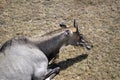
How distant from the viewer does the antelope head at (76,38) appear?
5.51m

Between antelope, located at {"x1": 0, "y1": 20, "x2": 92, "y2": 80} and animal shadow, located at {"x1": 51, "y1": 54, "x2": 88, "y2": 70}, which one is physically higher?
antelope, located at {"x1": 0, "y1": 20, "x2": 92, "y2": 80}

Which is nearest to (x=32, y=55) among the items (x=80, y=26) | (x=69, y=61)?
(x=69, y=61)

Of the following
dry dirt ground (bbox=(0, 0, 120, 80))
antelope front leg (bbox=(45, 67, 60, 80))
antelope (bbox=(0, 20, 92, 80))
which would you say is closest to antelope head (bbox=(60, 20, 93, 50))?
antelope (bbox=(0, 20, 92, 80))

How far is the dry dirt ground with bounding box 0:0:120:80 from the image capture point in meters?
5.59

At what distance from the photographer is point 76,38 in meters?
5.71

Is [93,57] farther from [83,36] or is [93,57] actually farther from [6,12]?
[6,12]

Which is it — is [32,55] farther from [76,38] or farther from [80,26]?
[80,26]

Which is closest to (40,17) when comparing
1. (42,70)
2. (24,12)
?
(24,12)

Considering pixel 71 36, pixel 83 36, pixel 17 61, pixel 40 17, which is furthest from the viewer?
pixel 40 17

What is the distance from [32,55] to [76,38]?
0.99 m

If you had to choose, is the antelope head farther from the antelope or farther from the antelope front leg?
the antelope front leg

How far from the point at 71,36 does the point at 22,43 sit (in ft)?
2.96

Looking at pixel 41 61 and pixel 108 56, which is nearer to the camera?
pixel 41 61

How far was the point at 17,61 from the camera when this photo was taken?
4883 mm
